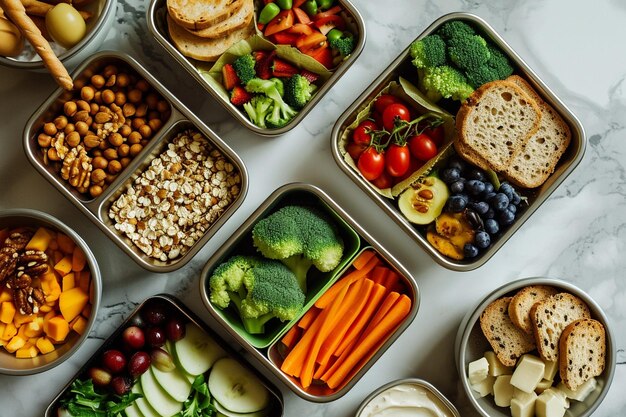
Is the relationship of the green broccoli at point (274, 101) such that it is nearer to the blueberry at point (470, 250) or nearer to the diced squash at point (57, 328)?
the blueberry at point (470, 250)

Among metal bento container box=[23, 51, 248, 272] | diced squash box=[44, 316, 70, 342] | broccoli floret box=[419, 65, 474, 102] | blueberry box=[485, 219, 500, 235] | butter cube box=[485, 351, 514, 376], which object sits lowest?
diced squash box=[44, 316, 70, 342]

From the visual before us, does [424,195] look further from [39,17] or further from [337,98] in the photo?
[39,17]

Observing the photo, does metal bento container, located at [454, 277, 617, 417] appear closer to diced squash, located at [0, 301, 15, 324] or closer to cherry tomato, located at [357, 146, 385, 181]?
cherry tomato, located at [357, 146, 385, 181]

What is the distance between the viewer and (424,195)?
1926 mm

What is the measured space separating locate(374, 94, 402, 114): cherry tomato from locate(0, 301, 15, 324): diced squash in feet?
4.09

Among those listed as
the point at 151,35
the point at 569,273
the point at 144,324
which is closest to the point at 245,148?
the point at 151,35

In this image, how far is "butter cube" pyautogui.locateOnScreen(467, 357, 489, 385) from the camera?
6.30 ft

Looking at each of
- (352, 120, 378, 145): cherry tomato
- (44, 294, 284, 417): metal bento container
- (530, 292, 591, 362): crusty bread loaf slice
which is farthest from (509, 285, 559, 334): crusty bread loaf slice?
(44, 294, 284, 417): metal bento container

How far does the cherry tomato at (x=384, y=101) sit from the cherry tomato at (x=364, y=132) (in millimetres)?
50

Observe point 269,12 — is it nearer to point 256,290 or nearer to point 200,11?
point 200,11

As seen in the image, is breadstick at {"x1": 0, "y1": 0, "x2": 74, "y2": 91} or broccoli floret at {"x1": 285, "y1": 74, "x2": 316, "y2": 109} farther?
broccoli floret at {"x1": 285, "y1": 74, "x2": 316, "y2": 109}

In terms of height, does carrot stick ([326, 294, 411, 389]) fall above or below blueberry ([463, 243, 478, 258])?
below

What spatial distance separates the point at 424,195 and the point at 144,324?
0.94 m

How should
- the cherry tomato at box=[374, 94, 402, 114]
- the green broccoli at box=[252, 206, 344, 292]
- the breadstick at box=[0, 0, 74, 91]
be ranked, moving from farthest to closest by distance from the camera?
the cherry tomato at box=[374, 94, 402, 114] < the green broccoli at box=[252, 206, 344, 292] < the breadstick at box=[0, 0, 74, 91]
